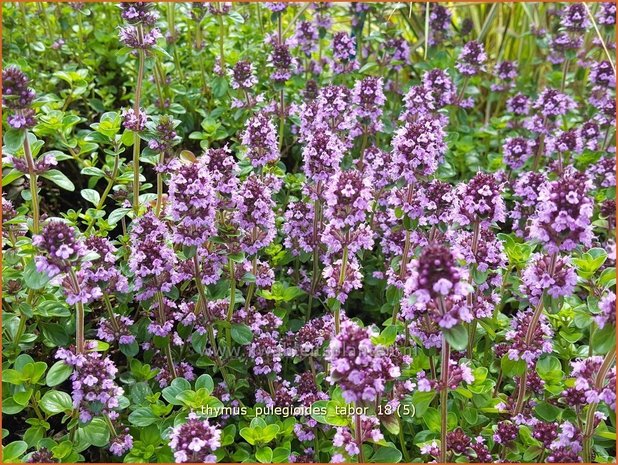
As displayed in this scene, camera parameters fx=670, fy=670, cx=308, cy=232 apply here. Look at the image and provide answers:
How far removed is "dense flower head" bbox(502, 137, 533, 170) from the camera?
180 inches

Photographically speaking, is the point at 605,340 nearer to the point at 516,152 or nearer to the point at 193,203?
the point at 193,203

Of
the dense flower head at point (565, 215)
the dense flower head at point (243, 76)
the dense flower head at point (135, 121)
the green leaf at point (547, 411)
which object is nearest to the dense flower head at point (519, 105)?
the dense flower head at point (243, 76)

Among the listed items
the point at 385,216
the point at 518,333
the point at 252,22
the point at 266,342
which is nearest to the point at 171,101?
the point at 252,22

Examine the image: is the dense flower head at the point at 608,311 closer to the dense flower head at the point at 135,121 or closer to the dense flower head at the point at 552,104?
the dense flower head at the point at 135,121

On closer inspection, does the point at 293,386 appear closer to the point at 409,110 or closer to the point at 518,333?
the point at 518,333

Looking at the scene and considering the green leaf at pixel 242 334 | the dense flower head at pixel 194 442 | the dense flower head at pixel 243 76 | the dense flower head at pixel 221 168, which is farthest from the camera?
the dense flower head at pixel 243 76

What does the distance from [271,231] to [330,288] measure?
40cm

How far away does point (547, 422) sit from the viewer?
9.55 ft

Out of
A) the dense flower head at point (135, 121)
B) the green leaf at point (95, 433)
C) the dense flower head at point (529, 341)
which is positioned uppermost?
the dense flower head at point (135, 121)

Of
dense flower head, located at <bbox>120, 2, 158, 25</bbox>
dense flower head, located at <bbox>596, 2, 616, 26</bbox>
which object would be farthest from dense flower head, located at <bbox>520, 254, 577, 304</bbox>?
dense flower head, located at <bbox>596, 2, 616, 26</bbox>

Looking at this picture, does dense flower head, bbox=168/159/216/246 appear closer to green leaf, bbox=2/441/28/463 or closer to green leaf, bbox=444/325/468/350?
green leaf, bbox=2/441/28/463

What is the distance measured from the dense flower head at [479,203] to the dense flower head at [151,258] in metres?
1.29

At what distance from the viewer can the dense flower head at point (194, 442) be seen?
7.79ft

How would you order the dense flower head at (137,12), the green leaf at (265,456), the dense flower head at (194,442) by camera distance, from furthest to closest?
the dense flower head at (137,12) → the green leaf at (265,456) → the dense flower head at (194,442)
